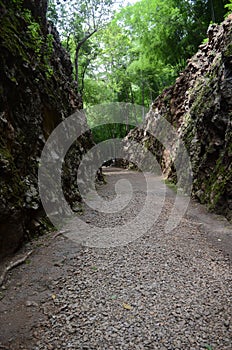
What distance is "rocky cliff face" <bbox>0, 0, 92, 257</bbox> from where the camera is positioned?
4945 millimetres

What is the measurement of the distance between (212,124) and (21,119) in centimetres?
688

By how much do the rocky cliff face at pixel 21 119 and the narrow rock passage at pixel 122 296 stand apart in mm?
833

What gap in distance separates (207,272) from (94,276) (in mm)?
2139

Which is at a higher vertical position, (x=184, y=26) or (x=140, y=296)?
(x=184, y=26)

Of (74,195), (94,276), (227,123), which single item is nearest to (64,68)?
(74,195)

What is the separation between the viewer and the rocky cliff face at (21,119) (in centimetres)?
495

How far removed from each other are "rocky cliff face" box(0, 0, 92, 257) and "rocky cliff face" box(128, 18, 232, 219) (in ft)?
15.8

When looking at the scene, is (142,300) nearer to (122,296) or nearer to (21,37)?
(122,296)

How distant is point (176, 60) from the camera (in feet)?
60.8

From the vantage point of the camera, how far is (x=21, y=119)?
20.2ft

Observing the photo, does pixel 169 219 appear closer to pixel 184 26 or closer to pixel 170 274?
pixel 170 274

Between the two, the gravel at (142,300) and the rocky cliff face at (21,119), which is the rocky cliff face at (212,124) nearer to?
the gravel at (142,300)

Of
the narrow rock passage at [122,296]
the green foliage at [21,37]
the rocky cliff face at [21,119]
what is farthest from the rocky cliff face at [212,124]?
the green foliage at [21,37]

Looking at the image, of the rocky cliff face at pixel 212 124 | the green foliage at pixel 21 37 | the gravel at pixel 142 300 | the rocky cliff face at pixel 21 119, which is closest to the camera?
the gravel at pixel 142 300
